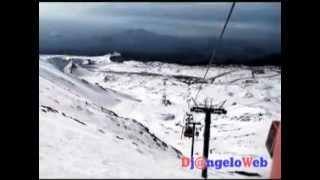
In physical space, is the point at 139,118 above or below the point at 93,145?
above

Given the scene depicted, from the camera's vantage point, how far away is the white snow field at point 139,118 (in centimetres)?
1268

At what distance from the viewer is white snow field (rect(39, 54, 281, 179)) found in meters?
12.7

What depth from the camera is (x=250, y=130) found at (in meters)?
55.8

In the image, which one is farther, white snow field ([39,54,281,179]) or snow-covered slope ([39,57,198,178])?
white snow field ([39,54,281,179])

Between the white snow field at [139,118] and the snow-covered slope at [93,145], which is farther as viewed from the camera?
the white snow field at [139,118]

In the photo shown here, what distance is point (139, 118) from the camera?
6612 cm

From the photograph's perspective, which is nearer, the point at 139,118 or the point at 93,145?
the point at 93,145
